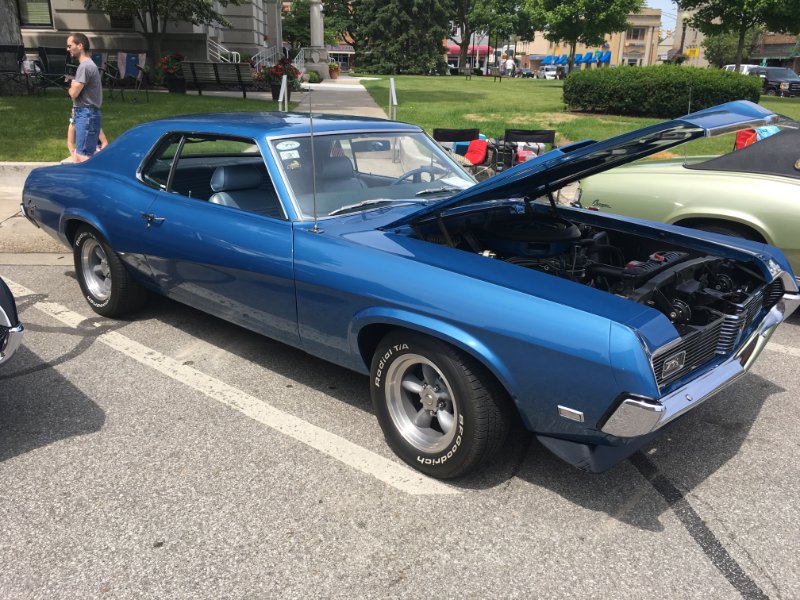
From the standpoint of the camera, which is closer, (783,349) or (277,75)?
(783,349)

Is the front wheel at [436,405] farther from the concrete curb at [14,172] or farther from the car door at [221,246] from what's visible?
the concrete curb at [14,172]

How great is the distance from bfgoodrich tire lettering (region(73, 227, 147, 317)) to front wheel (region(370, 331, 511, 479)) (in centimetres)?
224

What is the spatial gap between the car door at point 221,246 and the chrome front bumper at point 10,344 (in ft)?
3.14

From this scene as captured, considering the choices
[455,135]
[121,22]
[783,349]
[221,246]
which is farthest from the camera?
[121,22]

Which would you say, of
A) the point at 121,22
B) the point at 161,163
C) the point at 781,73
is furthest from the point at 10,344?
the point at 781,73

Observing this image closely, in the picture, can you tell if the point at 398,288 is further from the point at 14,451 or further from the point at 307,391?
the point at 14,451

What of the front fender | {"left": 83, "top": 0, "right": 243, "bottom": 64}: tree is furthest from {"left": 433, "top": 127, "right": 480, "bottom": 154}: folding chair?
{"left": 83, "top": 0, "right": 243, "bottom": 64}: tree

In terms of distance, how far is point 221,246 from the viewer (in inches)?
138

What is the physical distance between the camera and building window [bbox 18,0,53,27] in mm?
21656

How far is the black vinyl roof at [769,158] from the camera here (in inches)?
191

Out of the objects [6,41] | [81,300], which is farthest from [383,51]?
[81,300]

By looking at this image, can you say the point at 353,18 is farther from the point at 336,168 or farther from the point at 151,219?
the point at 336,168

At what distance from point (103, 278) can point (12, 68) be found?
45.1 ft

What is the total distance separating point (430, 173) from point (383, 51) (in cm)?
5096
